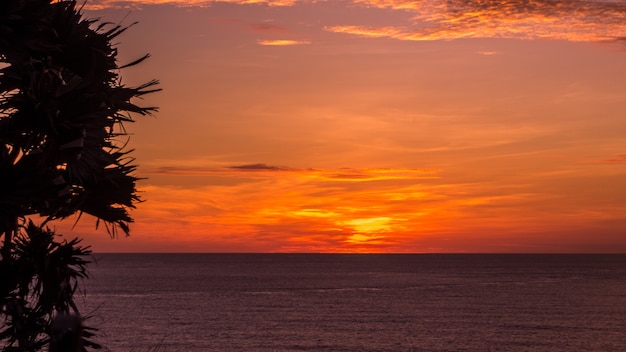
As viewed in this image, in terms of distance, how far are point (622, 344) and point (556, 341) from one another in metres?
5.95

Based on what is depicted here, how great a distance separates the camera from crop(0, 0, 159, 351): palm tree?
1080 centimetres

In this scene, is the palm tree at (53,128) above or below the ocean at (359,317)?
above

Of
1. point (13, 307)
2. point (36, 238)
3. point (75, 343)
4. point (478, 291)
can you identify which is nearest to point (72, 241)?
point (36, 238)

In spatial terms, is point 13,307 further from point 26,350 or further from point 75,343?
point 75,343

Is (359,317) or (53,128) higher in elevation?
(53,128)

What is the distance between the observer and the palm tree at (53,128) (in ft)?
35.4

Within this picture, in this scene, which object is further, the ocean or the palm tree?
the ocean

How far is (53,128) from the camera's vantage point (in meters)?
11.6

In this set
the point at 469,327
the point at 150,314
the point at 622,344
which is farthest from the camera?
the point at 150,314

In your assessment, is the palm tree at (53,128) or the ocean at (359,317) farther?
the ocean at (359,317)

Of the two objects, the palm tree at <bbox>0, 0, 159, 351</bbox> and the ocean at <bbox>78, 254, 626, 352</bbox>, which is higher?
the palm tree at <bbox>0, 0, 159, 351</bbox>

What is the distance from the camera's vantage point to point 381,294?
137500mm

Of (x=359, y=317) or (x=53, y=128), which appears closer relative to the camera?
(x=53, y=128)

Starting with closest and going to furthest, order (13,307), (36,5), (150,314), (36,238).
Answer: (36,5)
(13,307)
(36,238)
(150,314)
